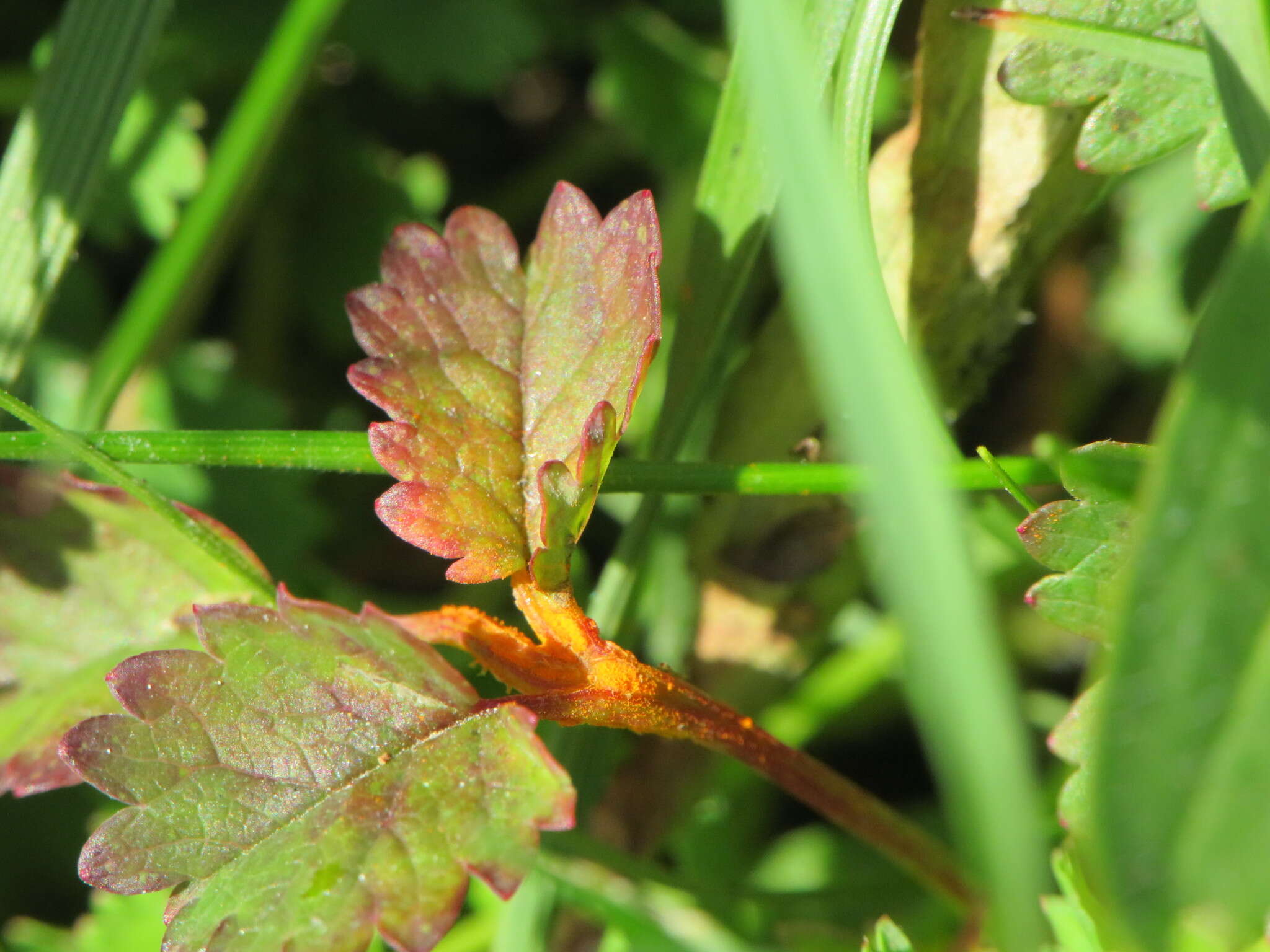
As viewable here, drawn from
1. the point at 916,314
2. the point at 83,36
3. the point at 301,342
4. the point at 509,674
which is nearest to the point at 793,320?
the point at 916,314

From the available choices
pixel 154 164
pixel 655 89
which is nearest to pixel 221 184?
pixel 154 164

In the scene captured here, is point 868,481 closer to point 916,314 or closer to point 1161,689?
point 1161,689

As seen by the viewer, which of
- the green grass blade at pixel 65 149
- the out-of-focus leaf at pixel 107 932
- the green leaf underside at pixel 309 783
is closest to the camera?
the green leaf underside at pixel 309 783

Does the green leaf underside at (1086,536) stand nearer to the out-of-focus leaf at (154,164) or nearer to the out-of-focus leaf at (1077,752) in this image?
the out-of-focus leaf at (1077,752)

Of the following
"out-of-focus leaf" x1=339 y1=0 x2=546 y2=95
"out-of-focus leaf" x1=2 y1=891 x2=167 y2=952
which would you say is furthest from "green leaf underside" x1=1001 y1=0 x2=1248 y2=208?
"out-of-focus leaf" x1=2 y1=891 x2=167 y2=952

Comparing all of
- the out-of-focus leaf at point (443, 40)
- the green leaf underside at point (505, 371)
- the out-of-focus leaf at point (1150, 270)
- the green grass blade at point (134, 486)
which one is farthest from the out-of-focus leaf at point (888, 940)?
the out-of-focus leaf at point (443, 40)

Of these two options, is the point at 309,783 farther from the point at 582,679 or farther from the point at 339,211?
the point at 339,211
